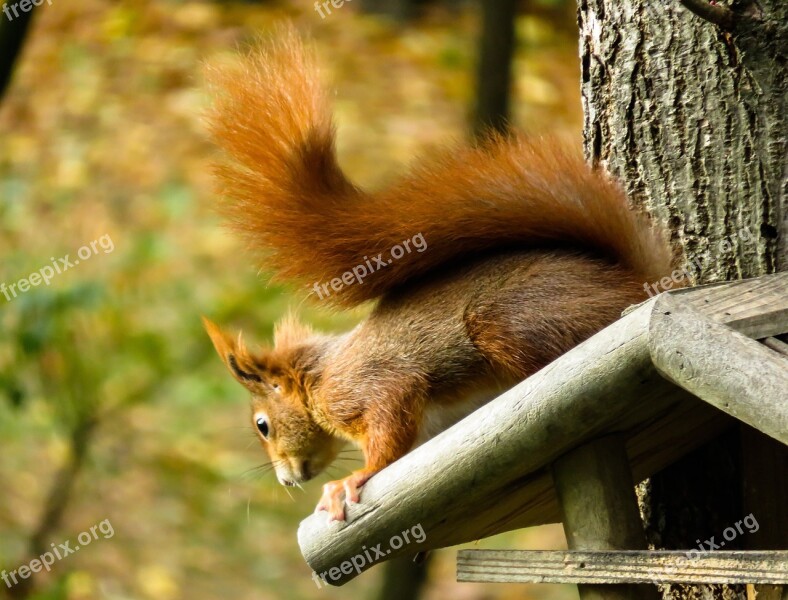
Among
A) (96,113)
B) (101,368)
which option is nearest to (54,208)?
(96,113)

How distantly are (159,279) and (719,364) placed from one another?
3800mm

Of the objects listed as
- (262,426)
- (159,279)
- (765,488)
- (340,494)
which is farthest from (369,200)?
(159,279)

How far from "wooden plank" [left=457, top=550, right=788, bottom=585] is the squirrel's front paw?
16 cm

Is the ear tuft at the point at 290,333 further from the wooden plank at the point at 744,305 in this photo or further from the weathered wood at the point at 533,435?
the wooden plank at the point at 744,305

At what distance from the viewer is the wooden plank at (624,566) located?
1155 millimetres

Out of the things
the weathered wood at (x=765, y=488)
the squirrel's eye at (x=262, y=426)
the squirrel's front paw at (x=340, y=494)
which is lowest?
the weathered wood at (x=765, y=488)

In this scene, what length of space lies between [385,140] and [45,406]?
82.5 inches

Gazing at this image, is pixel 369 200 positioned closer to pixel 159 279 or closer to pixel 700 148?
pixel 700 148

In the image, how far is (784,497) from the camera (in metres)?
1.48

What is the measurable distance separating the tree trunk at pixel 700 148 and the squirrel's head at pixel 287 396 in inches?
20.7

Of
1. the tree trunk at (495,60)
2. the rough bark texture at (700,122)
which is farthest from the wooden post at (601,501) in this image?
the tree trunk at (495,60)

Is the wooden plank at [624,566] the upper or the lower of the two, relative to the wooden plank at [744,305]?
lower

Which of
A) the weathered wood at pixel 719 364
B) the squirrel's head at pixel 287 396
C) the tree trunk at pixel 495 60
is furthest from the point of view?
the tree trunk at pixel 495 60

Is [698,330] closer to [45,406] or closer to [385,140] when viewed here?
[45,406]
